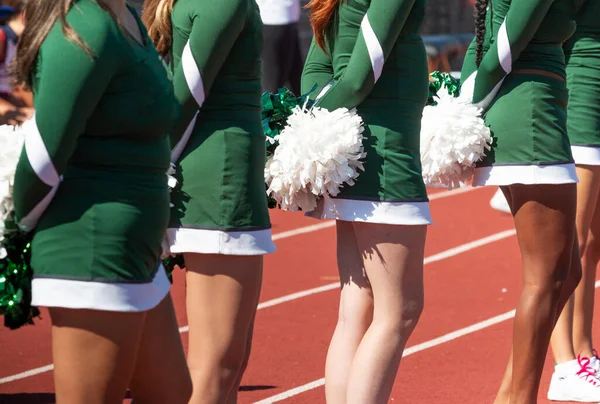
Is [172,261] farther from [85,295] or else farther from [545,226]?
[545,226]

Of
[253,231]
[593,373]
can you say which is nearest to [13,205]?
[253,231]

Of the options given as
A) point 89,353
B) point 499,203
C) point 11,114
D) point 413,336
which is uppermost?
point 89,353

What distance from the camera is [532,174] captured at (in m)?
3.89

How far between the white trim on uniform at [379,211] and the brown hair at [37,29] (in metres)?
1.28

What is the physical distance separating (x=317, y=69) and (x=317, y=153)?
473 mm

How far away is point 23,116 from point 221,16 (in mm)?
4142

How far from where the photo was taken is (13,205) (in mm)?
2496

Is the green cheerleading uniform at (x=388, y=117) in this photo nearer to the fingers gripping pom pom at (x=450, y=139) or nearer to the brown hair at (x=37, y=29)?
the fingers gripping pom pom at (x=450, y=139)

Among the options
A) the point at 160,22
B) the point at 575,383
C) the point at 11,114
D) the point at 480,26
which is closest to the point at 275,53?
the point at 11,114

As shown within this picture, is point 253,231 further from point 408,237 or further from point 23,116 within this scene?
point 23,116

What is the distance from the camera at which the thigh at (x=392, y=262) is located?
3463mm

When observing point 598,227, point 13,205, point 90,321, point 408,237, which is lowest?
point 598,227

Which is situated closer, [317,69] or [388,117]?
[388,117]

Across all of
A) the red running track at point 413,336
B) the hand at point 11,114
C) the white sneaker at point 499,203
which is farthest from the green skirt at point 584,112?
the white sneaker at point 499,203
